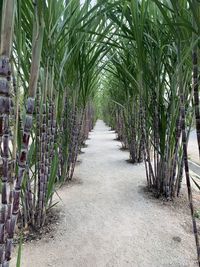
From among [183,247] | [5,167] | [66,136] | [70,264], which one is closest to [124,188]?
[66,136]

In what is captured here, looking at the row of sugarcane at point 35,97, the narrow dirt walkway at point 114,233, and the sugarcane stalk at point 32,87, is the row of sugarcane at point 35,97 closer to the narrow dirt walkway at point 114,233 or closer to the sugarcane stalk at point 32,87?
the sugarcane stalk at point 32,87

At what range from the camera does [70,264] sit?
920mm

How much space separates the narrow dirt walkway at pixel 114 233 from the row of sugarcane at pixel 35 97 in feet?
0.46

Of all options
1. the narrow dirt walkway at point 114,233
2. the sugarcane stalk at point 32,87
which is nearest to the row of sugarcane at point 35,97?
the sugarcane stalk at point 32,87

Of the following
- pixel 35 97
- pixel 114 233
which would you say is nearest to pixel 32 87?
pixel 35 97

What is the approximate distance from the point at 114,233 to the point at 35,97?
0.72 meters

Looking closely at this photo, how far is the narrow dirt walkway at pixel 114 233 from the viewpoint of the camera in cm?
95

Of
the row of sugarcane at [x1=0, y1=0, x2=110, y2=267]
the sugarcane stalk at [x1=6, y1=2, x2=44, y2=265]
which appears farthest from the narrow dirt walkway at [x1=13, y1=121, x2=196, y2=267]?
the sugarcane stalk at [x1=6, y1=2, x2=44, y2=265]

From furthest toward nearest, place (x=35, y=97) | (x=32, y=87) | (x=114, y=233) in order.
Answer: (x=114, y=233) → (x=35, y=97) → (x=32, y=87)

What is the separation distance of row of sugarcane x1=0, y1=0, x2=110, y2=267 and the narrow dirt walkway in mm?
140

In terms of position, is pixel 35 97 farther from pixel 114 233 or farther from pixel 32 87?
pixel 114 233

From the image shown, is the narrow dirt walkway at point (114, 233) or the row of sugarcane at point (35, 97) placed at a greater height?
the row of sugarcane at point (35, 97)

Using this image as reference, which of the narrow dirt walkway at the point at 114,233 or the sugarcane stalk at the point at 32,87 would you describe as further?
the narrow dirt walkway at the point at 114,233

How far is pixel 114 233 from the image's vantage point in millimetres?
1145
